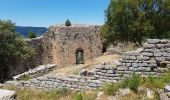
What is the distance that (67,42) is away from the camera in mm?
33781

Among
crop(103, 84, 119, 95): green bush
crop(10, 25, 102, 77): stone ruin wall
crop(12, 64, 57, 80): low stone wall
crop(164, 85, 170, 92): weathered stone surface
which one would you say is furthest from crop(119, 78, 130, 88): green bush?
crop(10, 25, 102, 77): stone ruin wall

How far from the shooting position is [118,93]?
1165 cm

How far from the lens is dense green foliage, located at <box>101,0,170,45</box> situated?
27125 mm

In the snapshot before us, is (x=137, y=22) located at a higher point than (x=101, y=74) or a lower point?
higher

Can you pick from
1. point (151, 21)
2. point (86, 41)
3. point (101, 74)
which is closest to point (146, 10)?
point (151, 21)

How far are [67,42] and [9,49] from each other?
8553 millimetres

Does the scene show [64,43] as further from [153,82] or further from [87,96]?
[153,82]

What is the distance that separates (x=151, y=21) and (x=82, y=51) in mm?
8807

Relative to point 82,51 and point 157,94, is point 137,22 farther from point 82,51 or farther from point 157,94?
point 157,94

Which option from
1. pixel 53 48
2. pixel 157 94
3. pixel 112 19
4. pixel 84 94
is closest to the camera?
pixel 157 94

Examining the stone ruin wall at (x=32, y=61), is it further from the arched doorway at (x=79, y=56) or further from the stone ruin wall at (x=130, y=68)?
the stone ruin wall at (x=130, y=68)

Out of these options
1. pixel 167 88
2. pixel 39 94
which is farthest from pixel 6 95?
pixel 39 94

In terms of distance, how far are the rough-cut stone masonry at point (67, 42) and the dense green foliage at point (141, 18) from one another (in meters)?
5.77

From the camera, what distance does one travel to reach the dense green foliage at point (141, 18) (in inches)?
1068
